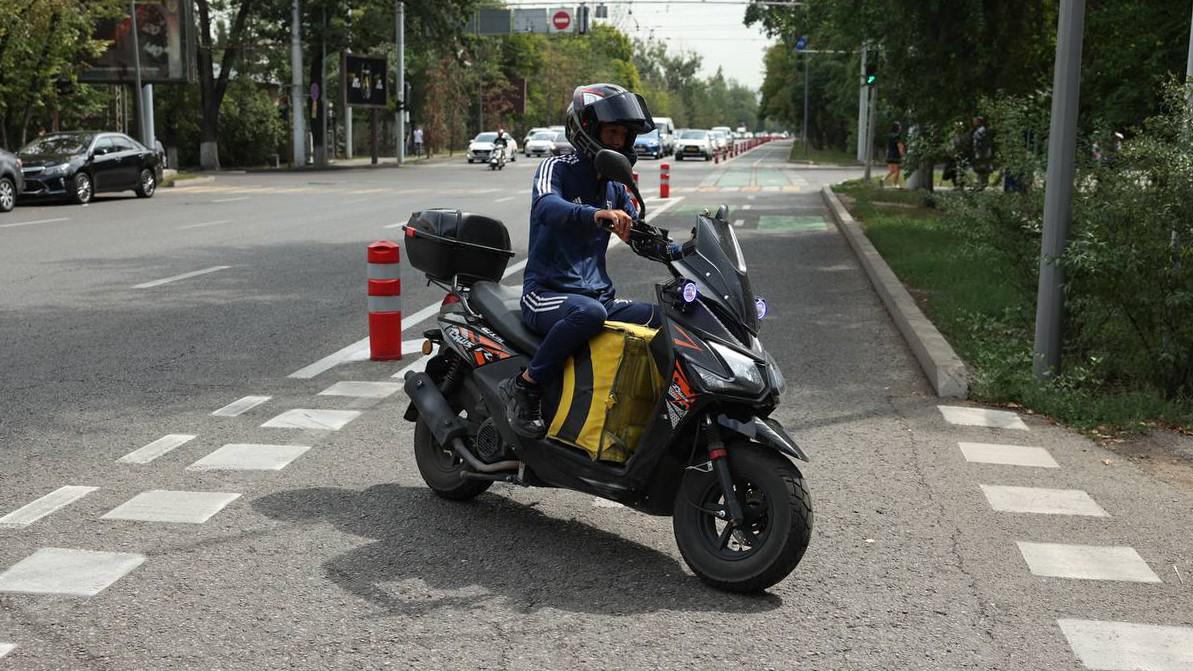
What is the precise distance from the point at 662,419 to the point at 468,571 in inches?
35.4

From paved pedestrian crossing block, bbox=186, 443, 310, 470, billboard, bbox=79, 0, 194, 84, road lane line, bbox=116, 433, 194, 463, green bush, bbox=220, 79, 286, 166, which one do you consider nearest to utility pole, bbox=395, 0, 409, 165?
green bush, bbox=220, 79, 286, 166

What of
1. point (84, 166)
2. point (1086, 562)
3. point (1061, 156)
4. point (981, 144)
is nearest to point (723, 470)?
point (1086, 562)

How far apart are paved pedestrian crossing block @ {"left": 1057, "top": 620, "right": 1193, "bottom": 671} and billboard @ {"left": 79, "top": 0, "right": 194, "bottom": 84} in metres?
39.9

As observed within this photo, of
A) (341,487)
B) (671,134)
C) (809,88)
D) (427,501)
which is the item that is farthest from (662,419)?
(809,88)

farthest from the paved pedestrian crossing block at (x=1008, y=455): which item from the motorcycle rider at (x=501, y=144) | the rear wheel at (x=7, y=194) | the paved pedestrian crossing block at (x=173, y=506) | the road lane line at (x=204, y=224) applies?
the motorcycle rider at (x=501, y=144)

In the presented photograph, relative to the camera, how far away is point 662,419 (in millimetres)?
4742

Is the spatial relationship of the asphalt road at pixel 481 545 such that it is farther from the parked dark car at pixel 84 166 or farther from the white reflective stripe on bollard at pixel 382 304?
the parked dark car at pixel 84 166

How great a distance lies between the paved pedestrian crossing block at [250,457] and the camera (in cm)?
628

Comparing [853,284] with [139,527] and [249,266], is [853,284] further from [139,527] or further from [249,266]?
[139,527]

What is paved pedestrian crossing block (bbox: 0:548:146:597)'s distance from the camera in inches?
179

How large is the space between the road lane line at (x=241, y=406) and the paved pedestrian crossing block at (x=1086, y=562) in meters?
4.23

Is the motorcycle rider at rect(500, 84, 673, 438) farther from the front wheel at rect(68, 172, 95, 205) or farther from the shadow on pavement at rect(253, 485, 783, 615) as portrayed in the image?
the front wheel at rect(68, 172, 95, 205)

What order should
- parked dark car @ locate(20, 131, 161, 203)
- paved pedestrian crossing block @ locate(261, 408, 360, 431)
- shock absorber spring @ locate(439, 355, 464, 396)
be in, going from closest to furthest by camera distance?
1. shock absorber spring @ locate(439, 355, 464, 396)
2. paved pedestrian crossing block @ locate(261, 408, 360, 431)
3. parked dark car @ locate(20, 131, 161, 203)

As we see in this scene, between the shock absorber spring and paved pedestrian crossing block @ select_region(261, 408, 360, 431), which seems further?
paved pedestrian crossing block @ select_region(261, 408, 360, 431)
